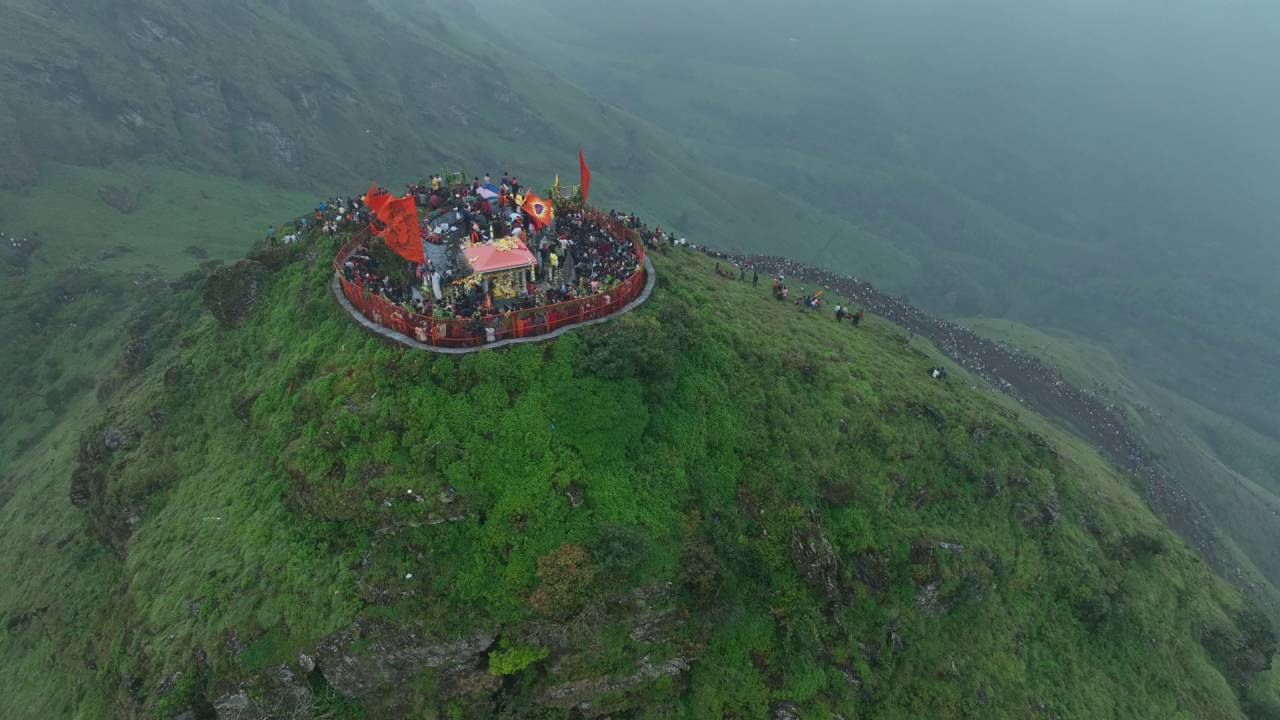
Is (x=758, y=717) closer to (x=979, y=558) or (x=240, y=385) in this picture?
(x=979, y=558)

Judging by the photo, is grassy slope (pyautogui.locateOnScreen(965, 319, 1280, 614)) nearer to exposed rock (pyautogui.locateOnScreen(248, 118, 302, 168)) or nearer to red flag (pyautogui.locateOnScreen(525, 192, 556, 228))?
red flag (pyautogui.locateOnScreen(525, 192, 556, 228))

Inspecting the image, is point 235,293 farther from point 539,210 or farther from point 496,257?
point 539,210

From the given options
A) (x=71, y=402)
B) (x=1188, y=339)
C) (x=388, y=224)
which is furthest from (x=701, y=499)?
(x=1188, y=339)

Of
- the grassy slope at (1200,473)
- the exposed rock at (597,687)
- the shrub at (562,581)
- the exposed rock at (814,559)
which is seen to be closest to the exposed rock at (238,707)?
the exposed rock at (597,687)

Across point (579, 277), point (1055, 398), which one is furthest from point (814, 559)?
point (1055, 398)

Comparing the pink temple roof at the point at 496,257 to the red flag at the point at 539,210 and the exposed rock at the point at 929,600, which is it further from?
the exposed rock at the point at 929,600

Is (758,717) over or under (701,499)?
under
